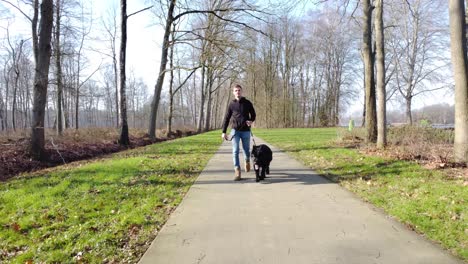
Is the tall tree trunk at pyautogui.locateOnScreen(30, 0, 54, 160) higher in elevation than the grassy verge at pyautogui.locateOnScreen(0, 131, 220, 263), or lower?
higher

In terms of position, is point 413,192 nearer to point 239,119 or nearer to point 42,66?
point 239,119

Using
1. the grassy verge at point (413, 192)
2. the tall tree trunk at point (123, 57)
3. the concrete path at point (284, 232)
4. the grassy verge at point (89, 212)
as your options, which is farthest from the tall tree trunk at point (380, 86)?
the tall tree trunk at point (123, 57)

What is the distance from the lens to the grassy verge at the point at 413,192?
157 inches

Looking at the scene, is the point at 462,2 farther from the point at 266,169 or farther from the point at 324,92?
the point at 324,92

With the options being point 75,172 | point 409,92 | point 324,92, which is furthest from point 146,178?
point 324,92

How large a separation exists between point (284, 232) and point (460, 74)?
270 inches

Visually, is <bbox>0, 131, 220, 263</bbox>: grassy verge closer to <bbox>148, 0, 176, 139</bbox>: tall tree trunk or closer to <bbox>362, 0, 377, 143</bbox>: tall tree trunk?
<bbox>362, 0, 377, 143</bbox>: tall tree trunk

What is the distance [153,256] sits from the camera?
3.34m

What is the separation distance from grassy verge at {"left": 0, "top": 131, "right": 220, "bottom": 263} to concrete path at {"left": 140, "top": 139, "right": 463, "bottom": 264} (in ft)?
1.44

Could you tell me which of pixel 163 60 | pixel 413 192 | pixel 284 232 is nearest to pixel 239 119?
pixel 284 232

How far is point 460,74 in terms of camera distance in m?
7.71

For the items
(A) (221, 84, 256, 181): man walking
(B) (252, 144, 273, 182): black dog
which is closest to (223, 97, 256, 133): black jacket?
(A) (221, 84, 256, 181): man walking

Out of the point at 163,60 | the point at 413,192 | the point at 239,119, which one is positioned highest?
the point at 163,60

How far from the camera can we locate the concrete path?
3248 millimetres
